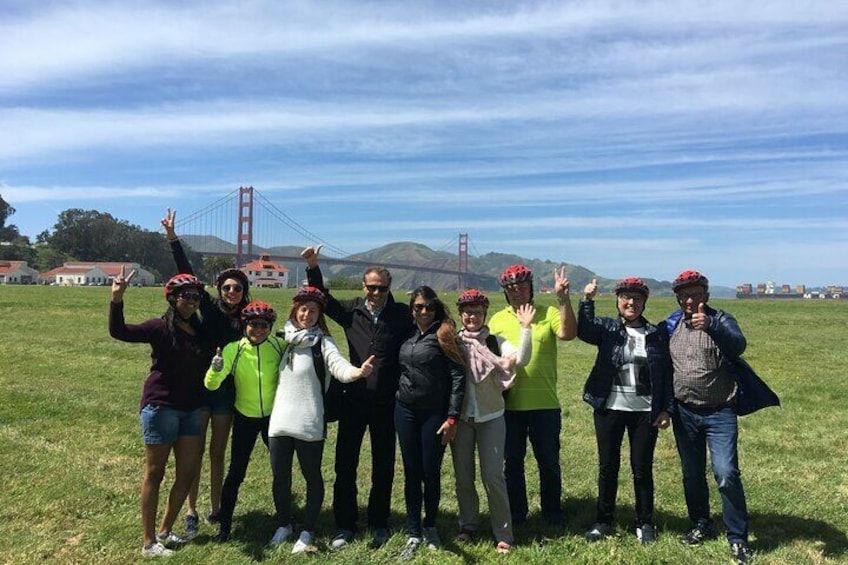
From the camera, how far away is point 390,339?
5059mm

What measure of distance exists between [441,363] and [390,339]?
521mm

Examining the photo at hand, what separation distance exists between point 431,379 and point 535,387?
1.06m

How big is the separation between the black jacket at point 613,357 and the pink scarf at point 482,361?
2.56ft

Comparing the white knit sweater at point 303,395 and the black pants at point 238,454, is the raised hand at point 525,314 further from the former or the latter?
the black pants at point 238,454

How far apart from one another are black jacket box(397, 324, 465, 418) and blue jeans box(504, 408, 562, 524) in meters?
0.78

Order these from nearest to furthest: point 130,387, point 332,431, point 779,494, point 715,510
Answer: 1. point 715,510
2. point 779,494
3. point 332,431
4. point 130,387

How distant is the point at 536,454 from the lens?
5.48 m

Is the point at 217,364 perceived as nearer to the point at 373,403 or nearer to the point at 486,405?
the point at 373,403

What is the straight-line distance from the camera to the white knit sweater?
16.0ft

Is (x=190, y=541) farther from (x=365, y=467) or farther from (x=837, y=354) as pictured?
(x=837, y=354)

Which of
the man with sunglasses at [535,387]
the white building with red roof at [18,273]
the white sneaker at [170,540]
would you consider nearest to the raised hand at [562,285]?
the man with sunglasses at [535,387]

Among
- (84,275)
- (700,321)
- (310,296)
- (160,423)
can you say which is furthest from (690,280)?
(84,275)

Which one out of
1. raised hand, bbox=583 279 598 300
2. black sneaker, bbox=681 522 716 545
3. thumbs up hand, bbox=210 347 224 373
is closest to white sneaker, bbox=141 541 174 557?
thumbs up hand, bbox=210 347 224 373

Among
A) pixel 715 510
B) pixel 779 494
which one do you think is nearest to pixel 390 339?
pixel 715 510
